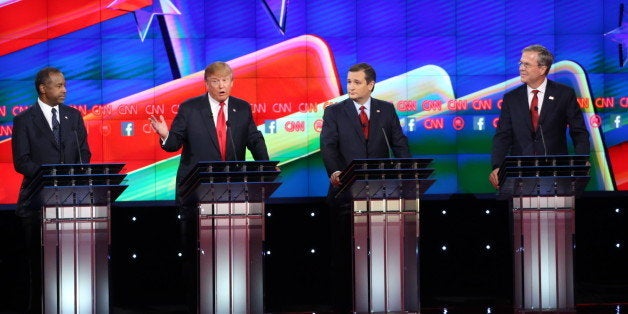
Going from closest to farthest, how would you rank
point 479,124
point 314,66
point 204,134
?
point 204,134 < point 314,66 < point 479,124

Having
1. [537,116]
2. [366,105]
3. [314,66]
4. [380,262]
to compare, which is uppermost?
[314,66]

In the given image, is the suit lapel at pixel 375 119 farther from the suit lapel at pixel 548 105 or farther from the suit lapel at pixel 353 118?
the suit lapel at pixel 548 105

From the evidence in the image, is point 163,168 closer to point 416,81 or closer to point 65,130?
point 416,81

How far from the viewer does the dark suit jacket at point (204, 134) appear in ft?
28.1

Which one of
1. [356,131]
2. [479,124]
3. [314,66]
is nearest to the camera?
[356,131]

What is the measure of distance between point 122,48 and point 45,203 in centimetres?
452

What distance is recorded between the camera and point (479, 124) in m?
12.4

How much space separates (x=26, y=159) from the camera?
324 inches

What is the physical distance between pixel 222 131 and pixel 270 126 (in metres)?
3.67

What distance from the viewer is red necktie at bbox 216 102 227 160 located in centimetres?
860

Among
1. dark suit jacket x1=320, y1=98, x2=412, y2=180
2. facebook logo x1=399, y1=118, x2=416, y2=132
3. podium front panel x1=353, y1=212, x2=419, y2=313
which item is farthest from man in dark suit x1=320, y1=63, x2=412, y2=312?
facebook logo x1=399, y1=118, x2=416, y2=132

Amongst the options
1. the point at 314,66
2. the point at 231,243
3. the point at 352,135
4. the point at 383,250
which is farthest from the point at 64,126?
the point at 314,66

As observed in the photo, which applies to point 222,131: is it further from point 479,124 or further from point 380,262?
point 479,124

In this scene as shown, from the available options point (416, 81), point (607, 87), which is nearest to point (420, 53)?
point (416, 81)
